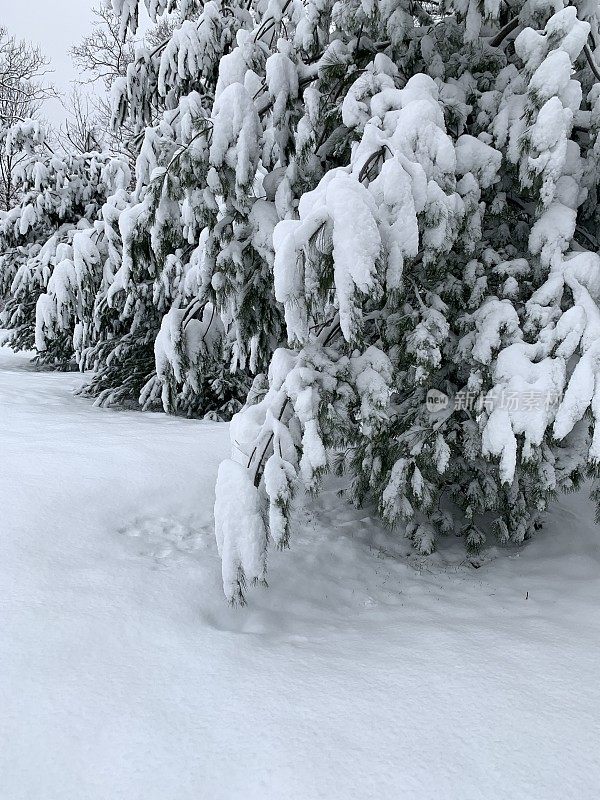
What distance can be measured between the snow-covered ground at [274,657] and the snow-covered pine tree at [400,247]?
1.16 ft

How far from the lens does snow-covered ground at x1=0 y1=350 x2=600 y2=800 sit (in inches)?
73.6

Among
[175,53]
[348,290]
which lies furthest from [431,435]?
[175,53]

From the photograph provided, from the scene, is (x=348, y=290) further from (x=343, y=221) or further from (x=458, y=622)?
(x=458, y=622)

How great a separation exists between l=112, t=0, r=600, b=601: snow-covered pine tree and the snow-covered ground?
35cm

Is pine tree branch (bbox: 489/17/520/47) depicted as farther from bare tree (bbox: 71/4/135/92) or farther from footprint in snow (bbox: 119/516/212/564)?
bare tree (bbox: 71/4/135/92)

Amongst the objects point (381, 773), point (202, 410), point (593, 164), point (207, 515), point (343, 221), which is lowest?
point (381, 773)

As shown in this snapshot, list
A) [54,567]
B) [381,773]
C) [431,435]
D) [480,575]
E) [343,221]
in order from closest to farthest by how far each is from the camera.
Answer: [381,773] → [343,221] → [54,567] → [431,435] → [480,575]

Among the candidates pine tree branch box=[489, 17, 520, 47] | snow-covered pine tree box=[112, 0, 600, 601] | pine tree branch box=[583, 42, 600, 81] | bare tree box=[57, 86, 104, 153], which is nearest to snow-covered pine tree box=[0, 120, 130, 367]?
snow-covered pine tree box=[112, 0, 600, 601]

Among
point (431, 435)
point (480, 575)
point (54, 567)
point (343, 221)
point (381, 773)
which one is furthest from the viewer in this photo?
point (480, 575)

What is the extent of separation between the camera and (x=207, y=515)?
3746mm

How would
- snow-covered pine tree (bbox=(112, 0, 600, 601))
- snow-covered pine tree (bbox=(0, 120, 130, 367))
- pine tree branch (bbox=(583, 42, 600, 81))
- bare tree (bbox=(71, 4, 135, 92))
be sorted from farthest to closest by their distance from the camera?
bare tree (bbox=(71, 4, 135, 92)), snow-covered pine tree (bbox=(0, 120, 130, 367)), pine tree branch (bbox=(583, 42, 600, 81)), snow-covered pine tree (bbox=(112, 0, 600, 601))

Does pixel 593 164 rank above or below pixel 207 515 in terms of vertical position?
above

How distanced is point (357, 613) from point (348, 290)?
184cm

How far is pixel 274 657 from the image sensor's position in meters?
2.48
